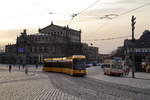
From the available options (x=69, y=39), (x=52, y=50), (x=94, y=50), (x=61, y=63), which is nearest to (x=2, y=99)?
(x=61, y=63)

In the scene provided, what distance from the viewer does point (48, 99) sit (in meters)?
16.6

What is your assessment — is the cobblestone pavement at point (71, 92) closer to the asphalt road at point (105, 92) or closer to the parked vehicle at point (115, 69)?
the asphalt road at point (105, 92)

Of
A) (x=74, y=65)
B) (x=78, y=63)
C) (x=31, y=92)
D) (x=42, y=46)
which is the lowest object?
(x=31, y=92)

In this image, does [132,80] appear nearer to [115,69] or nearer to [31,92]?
[115,69]

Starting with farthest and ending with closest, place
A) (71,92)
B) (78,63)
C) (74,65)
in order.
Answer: (78,63), (74,65), (71,92)

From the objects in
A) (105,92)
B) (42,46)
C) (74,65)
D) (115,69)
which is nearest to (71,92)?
(105,92)

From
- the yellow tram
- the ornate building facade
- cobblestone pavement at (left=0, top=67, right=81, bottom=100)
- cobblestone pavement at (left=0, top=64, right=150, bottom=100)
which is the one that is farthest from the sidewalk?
the ornate building facade

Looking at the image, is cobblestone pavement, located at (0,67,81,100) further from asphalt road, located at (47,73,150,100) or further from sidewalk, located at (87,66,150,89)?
sidewalk, located at (87,66,150,89)

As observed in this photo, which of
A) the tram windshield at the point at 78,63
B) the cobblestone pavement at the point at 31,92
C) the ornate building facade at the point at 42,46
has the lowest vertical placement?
the cobblestone pavement at the point at 31,92

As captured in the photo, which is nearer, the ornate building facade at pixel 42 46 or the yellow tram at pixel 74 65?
the yellow tram at pixel 74 65

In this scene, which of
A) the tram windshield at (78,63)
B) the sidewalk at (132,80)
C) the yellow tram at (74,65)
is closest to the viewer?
the sidewalk at (132,80)

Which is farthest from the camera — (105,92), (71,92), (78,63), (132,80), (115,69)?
(115,69)

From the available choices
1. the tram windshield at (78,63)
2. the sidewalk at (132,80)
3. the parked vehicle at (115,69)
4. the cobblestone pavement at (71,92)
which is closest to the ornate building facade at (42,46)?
the parked vehicle at (115,69)

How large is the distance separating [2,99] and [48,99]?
2.31 m
